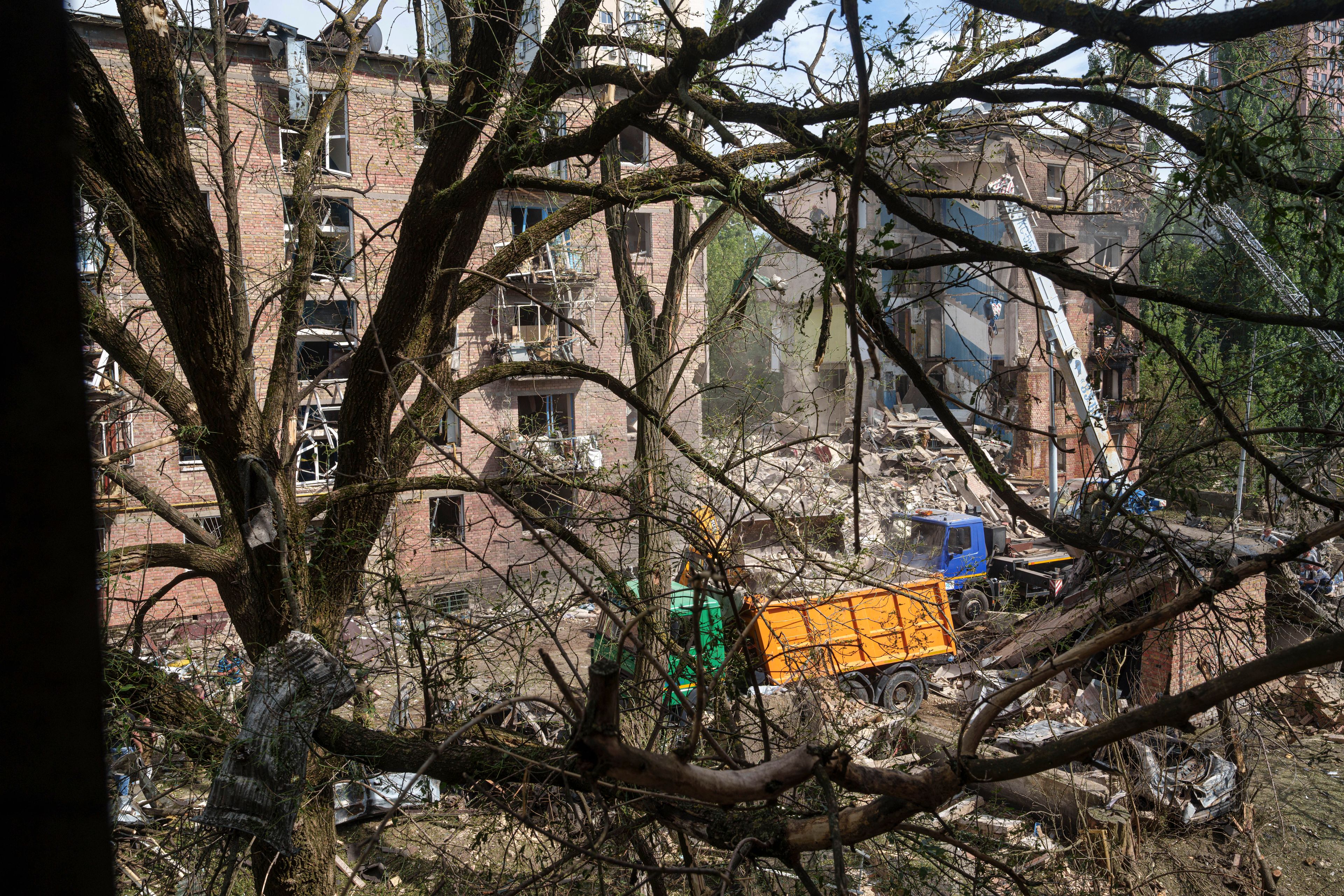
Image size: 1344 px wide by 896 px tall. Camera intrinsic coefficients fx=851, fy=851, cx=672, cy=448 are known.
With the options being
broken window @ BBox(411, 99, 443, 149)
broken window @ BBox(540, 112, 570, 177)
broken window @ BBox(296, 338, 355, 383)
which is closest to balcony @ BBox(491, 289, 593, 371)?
broken window @ BBox(296, 338, 355, 383)

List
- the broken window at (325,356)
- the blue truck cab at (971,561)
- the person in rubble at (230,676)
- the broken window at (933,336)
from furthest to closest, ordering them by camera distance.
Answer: the broken window at (933,336)
the blue truck cab at (971,561)
the broken window at (325,356)
the person in rubble at (230,676)

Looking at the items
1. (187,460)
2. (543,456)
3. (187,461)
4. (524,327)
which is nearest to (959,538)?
(543,456)

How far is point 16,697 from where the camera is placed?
0.46 meters

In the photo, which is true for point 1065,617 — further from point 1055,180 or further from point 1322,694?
point 1322,694

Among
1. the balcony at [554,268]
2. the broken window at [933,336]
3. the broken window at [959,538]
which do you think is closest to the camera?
the balcony at [554,268]

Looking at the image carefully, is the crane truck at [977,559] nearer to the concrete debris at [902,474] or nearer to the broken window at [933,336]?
the concrete debris at [902,474]

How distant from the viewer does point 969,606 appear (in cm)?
1241

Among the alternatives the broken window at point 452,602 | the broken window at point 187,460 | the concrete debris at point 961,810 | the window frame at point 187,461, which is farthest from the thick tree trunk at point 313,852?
the window frame at point 187,461

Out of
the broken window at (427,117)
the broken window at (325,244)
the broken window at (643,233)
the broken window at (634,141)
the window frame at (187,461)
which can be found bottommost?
the window frame at (187,461)

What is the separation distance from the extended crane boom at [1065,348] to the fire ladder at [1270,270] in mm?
728

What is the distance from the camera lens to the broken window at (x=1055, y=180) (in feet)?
13.8

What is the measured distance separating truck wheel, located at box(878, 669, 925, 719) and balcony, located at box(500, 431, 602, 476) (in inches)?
211

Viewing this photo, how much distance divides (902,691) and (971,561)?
9.54 ft

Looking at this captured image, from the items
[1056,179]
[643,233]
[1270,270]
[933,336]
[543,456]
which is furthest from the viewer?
[933,336]
